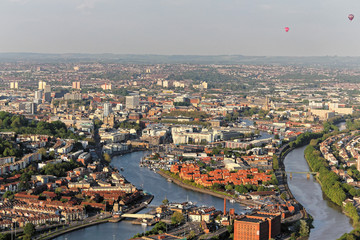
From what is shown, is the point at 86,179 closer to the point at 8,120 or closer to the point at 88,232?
the point at 88,232

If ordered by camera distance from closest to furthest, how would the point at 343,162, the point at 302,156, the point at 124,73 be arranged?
the point at 343,162 < the point at 302,156 < the point at 124,73

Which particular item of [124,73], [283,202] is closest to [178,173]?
[283,202]

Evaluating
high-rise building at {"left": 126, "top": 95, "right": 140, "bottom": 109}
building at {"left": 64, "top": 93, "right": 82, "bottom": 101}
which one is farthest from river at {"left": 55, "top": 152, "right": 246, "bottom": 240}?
building at {"left": 64, "top": 93, "right": 82, "bottom": 101}

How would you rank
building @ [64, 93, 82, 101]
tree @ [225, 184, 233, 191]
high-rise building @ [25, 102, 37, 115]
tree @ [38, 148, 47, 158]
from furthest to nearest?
building @ [64, 93, 82, 101]
high-rise building @ [25, 102, 37, 115]
tree @ [38, 148, 47, 158]
tree @ [225, 184, 233, 191]

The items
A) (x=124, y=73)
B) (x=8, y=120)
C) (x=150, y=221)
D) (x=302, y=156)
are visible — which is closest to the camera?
(x=150, y=221)

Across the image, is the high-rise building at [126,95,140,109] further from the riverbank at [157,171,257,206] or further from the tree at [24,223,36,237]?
the tree at [24,223,36,237]

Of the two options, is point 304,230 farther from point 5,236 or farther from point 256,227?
point 5,236

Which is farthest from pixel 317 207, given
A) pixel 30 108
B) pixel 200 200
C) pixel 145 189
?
pixel 30 108
